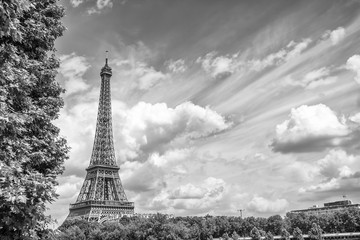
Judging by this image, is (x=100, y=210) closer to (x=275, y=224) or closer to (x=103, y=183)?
(x=103, y=183)

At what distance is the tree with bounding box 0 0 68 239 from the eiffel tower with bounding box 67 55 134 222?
109 metres

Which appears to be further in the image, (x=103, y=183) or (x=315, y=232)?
(x=103, y=183)

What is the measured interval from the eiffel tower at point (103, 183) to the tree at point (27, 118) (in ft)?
359

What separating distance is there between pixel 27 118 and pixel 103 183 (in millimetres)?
121352

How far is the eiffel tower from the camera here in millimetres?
124000

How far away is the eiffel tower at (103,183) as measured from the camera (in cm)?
12400

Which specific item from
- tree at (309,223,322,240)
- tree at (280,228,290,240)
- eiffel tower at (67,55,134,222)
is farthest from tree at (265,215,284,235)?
eiffel tower at (67,55,134,222)

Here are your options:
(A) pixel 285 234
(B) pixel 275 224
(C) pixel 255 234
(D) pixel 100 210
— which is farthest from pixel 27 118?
(B) pixel 275 224

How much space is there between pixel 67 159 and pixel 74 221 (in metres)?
106

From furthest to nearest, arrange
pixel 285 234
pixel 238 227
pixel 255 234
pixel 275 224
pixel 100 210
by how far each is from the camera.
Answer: pixel 100 210 → pixel 275 224 → pixel 238 227 → pixel 255 234 → pixel 285 234

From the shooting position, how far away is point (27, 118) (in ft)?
43.0

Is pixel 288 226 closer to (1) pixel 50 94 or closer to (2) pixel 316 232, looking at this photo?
(2) pixel 316 232

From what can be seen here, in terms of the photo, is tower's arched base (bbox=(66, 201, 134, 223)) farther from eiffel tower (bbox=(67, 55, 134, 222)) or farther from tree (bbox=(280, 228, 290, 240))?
tree (bbox=(280, 228, 290, 240))

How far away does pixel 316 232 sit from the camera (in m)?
109
